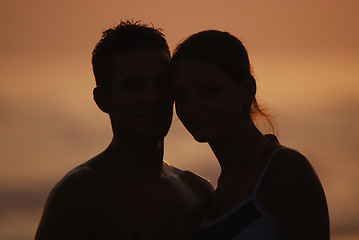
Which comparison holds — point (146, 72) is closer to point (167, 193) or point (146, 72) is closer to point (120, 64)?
point (120, 64)

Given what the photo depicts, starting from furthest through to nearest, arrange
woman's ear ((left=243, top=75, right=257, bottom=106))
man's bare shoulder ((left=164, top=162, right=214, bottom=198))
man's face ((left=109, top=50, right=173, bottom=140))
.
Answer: man's bare shoulder ((left=164, top=162, right=214, bottom=198)) < man's face ((left=109, top=50, right=173, bottom=140)) < woman's ear ((left=243, top=75, right=257, bottom=106))

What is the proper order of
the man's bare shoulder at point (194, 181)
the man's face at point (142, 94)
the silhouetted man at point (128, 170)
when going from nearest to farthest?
the silhouetted man at point (128, 170), the man's face at point (142, 94), the man's bare shoulder at point (194, 181)

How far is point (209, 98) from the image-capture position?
4.91 m

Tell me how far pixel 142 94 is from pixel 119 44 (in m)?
0.56

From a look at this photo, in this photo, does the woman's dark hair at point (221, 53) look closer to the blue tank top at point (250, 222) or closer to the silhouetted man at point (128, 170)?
the silhouetted man at point (128, 170)

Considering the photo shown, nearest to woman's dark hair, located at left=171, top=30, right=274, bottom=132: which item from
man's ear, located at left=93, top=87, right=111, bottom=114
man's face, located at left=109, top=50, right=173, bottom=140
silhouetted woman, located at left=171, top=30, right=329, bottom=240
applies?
silhouetted woman, located at left=171, top=30, right=329, bottom=240

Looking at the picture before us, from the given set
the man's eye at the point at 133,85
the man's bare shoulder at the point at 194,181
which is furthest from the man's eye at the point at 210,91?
the man's bare shoulder at the point at 194,181

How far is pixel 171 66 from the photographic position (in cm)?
520

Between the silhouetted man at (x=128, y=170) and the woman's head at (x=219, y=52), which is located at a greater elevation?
the woman's head at (x=219, y=52)

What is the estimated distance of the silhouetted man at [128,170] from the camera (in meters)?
5.25

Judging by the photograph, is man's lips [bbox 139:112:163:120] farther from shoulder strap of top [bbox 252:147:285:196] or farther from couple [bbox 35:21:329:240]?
shoulder strap of top [bbox 252:147:285:196]

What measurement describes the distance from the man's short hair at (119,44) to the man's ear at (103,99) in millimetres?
48

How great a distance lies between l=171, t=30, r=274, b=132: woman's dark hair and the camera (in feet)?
16.0

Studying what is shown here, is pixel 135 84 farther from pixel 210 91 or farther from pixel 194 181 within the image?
pixel 194 181
